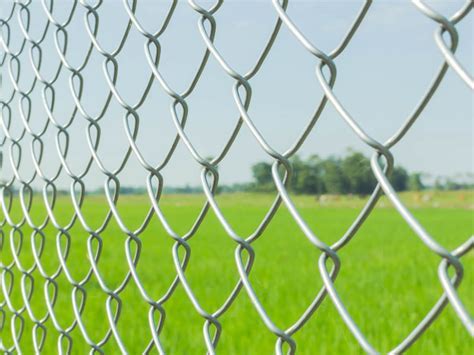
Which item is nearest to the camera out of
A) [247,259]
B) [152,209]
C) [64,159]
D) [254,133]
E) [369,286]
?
[254,133]

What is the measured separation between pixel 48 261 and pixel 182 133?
5705mm

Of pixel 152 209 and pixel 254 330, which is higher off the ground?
pixel 152 209

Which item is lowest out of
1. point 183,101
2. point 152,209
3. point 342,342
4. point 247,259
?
point 342,342

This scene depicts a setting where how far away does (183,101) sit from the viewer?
1.11 meters

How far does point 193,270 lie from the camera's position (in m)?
5.77

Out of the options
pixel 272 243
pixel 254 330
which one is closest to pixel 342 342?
pixel 254 330

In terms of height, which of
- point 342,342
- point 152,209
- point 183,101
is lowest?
point 342,342

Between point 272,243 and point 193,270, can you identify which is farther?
point 272,243

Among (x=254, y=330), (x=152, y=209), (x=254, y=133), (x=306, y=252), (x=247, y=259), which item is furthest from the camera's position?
(x=306, y=252)

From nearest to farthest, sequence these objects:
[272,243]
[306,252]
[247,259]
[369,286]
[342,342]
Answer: [247,259] < [342,342] < [369,286] < [306,252] < [272,243]

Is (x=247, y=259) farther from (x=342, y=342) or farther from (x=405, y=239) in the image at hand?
(x=405, y=239)

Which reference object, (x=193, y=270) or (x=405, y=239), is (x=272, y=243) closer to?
(x=405, y=239)

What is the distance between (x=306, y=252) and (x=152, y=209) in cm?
678

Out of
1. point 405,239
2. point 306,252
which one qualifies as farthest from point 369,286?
point 405,239
